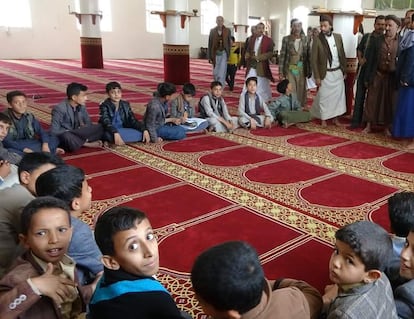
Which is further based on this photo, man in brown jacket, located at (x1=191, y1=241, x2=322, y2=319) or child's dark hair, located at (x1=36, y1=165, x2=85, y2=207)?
child's dark hair, located at (x1=36, y1=165, x2=85, y2=207)

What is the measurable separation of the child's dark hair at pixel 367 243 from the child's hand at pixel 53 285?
0.91 m

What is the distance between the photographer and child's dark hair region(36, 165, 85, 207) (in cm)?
180

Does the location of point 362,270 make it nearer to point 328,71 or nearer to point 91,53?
point 328,71

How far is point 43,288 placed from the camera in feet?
4.51

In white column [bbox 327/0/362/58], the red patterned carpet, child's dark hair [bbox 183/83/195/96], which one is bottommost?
the red patterned carpet

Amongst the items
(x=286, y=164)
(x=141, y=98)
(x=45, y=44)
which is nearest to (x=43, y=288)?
(x=286, y=164)

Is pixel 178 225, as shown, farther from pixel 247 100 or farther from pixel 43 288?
pixel 247 100

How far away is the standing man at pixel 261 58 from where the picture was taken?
6844 mm

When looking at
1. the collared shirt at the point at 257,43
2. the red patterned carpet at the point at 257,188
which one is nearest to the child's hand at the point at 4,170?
the red patterned carpet at the point at 257,188

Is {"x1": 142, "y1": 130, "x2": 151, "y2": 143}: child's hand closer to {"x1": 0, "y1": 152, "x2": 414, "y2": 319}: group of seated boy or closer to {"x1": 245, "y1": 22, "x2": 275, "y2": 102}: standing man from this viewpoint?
{"x1": 0, "y1": 152, "x2": 414, "y2": 319}: group of seated boy

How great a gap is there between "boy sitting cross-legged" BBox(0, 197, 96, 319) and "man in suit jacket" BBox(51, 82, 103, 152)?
261 centimetres

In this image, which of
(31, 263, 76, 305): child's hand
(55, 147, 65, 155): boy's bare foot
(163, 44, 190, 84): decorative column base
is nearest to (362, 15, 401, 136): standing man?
(55, 147, 65, 155): boy's bare foot

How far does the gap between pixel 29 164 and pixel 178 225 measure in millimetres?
923

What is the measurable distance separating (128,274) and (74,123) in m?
3.15
